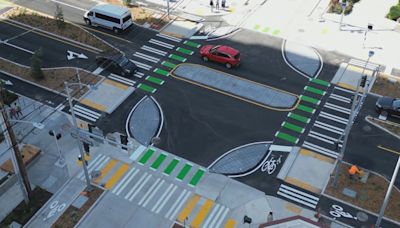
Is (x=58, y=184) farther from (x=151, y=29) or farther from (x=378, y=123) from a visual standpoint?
(x=378, y=123)

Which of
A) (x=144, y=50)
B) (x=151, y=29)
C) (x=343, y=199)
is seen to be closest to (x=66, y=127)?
(x=144, y=50)

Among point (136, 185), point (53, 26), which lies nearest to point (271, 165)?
point (136, 185)

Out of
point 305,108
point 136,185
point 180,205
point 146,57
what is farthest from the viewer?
point 146,57

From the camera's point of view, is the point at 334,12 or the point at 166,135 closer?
the point at 166,135

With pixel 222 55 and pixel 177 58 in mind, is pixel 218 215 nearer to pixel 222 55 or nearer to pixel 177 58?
pixel 222 55

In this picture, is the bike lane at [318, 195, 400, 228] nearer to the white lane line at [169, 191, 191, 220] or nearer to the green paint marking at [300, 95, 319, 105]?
the white lane line at [169, 191, 191, 220]

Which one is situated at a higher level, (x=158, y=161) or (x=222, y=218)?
(x=158, y=161)
